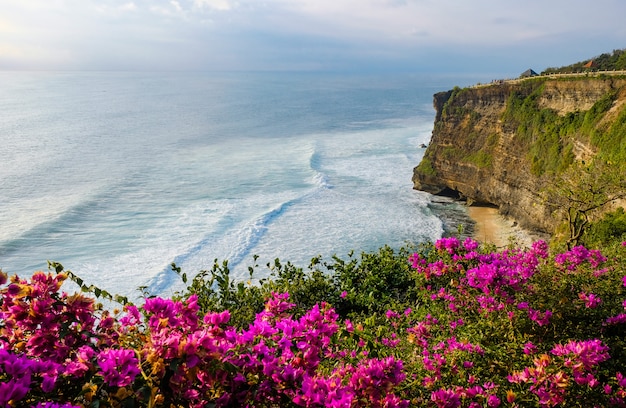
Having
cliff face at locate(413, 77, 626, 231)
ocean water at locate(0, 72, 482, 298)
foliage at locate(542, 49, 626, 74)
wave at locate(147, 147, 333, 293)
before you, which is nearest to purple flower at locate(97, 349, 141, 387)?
ocean water at locate(0, 72, 482, 298)

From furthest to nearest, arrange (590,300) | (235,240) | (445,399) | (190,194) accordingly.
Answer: (190,194) < (235,240) < (590,300) < (445,399)

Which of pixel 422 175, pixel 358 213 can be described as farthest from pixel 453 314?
pixel 422 175

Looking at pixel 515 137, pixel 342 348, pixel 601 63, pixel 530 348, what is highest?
pixel 601 63

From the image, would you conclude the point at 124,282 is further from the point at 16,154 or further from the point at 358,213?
the point at 16,154

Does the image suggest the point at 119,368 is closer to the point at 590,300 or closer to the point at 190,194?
the point at 590,300

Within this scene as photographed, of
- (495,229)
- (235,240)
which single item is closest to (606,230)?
(495,229)

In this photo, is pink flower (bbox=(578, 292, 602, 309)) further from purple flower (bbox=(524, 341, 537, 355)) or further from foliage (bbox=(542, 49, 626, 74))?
foliage (bbox=(542, 49, 626, 74))
